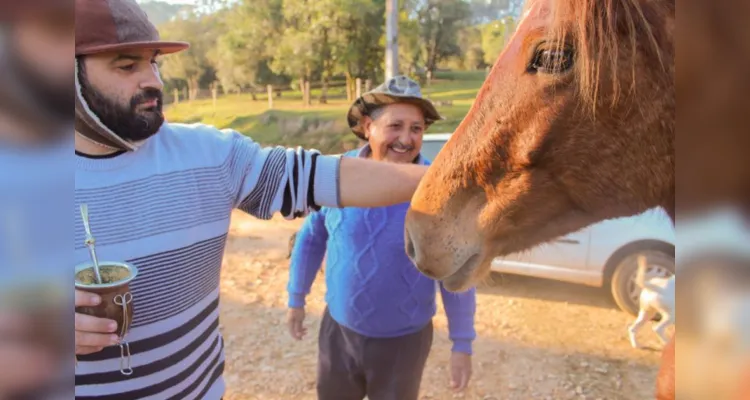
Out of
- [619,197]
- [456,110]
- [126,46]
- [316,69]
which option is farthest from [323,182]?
[316,69]

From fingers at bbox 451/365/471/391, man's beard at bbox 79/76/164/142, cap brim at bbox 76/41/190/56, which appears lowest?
fingers at bbox 451/365/471/391

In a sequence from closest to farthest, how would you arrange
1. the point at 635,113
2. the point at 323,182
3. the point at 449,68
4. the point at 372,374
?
the point at 635,113, the point at 323,182, the point at 372,374, the point at 449,68

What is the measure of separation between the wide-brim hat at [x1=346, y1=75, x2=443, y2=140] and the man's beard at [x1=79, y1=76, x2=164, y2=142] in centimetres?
117

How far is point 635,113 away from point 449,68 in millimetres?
28703

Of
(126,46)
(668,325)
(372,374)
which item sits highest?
(126,46)

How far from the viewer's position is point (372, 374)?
2.36 meters

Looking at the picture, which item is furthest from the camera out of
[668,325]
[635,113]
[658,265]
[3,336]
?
[658,265]

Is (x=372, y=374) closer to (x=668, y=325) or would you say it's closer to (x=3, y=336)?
(x=3, y=336)

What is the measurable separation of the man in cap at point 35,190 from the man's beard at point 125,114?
0.86 metres

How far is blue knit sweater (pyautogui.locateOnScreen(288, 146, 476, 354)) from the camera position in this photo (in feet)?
7.48

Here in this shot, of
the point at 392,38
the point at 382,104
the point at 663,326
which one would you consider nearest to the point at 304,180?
the point at 382,104

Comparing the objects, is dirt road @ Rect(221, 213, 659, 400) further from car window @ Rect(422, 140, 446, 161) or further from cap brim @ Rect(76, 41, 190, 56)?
cap brim @ Rect(76, 41, 190, 56)

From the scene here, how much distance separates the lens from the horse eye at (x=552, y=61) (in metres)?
1.25

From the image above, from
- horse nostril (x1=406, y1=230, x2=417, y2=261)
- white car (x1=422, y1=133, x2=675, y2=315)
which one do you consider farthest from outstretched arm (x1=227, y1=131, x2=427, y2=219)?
white car (x1=422, y1=133, x2=675, y2=315)
